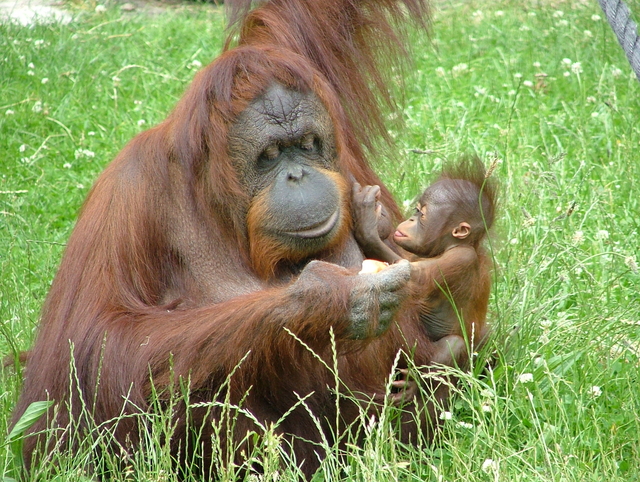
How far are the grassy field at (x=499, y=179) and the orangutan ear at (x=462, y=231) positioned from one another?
193 mm

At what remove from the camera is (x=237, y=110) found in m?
3.11

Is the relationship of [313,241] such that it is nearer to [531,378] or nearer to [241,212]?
[241,212]

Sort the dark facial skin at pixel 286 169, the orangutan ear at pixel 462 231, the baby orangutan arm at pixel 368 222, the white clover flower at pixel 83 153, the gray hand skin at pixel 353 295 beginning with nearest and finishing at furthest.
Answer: the gray hand skin at pixel 353 295 → the dark facial skin at pixel 286 169 → the baby orangutan arm at pixel 368 222 → the orangutan ear at pixel 462 231 → the white clover flower at pixel 83 153

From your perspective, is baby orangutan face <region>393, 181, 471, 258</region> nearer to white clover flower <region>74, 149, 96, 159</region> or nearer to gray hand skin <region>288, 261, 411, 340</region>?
gray hand skin <region>288, 261, 411, 340</region>

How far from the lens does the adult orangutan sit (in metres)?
2.94

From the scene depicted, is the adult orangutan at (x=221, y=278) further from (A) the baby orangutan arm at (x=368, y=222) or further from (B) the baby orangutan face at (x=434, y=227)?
(B) the baby orangutan face at (x=434, y=227)

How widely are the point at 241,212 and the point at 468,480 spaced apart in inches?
45.5

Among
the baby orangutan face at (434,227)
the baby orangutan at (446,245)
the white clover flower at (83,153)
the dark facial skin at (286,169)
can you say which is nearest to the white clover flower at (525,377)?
the baby orangutan at (446,245)

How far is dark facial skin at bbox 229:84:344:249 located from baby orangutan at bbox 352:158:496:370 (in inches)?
14.5

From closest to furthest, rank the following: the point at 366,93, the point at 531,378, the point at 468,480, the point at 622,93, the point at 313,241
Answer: the point at 468,480 → the point at 313,241 → the point at 531,378 → the point at 366,93 → the point at 622,93

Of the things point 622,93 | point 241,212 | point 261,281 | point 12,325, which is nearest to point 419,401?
point 261,281

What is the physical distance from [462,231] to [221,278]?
3.13 ft

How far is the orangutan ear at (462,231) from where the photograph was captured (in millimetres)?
3531

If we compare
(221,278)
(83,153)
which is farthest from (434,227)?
(83,153)
